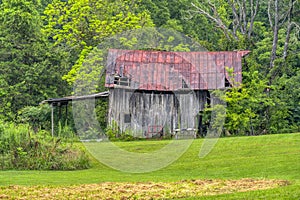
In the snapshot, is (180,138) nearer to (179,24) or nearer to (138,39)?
(138,39)

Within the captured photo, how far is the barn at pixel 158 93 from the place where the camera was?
3247 cm

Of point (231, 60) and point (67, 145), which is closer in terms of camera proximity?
point (67, 145)

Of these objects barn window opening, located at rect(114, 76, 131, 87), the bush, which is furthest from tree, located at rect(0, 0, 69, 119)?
the bush

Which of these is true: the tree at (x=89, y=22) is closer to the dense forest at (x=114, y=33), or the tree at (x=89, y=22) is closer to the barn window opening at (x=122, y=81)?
the dense forest at (x=114, y=33)

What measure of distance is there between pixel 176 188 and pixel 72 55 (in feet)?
112

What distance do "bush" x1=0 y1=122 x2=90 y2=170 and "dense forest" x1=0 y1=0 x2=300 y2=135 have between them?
7.72m

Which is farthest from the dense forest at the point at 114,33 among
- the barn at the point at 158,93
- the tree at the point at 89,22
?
the barn at the point at 158,93

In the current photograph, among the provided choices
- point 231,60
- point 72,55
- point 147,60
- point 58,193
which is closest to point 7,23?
point 72,55

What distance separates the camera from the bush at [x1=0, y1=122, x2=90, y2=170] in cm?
2144

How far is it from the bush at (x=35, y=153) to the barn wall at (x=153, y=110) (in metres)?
9.82

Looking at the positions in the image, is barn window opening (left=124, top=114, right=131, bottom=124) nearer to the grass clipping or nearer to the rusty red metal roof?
the rusty red metal roof

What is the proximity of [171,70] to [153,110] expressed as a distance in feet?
8.76

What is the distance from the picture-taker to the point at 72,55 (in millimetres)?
47688

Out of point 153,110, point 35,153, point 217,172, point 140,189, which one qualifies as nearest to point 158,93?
point 153,110
